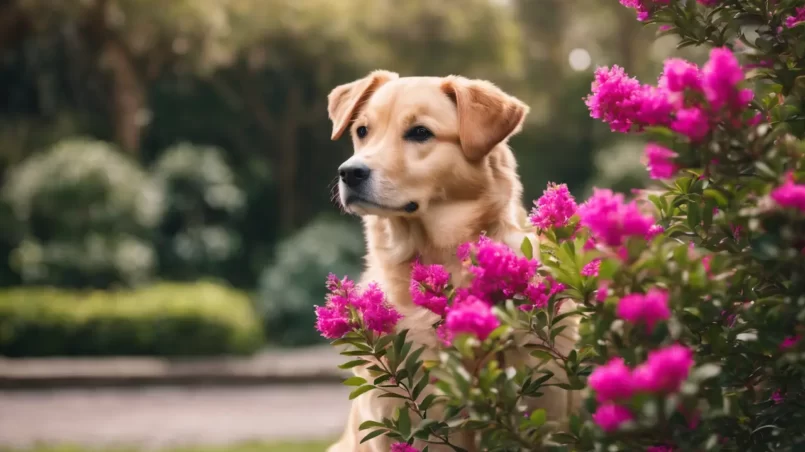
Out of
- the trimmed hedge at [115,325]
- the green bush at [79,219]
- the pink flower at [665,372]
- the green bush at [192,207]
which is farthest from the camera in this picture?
the green bush at [192,207]

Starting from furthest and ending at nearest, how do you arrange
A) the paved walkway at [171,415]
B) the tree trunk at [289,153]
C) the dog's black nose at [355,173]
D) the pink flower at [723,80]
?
the tree trunk at [289,153] < the paved walkway at [171,415] < the dog's black nose at [355,173] < the pink flower at [723,80]

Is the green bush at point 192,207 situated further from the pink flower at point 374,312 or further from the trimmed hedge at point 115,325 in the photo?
the pink flower at point 374,312

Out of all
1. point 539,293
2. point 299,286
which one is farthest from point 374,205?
point 299,286

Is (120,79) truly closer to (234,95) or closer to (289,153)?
(234,95)

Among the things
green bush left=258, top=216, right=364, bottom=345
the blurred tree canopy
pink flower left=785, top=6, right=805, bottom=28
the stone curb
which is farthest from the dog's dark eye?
the blurred tree canopy

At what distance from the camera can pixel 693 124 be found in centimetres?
174

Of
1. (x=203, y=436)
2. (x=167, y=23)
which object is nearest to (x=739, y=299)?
(x=203, y=436)

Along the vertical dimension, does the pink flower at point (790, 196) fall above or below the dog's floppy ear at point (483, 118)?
below

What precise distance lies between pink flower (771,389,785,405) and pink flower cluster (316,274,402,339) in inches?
37.6

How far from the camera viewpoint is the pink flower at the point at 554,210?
227cm

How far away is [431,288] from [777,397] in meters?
0.90

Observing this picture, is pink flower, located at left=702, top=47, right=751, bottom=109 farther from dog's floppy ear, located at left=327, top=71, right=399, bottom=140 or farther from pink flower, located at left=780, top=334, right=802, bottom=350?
dog's floppy ear, located at left=327, top=71, right=399, bottom=140

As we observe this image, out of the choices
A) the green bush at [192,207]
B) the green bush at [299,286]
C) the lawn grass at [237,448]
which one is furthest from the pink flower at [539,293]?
the green bush at [192,207]

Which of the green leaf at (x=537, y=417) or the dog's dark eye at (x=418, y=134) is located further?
the dog's dark eye at (x=418, y=134)
